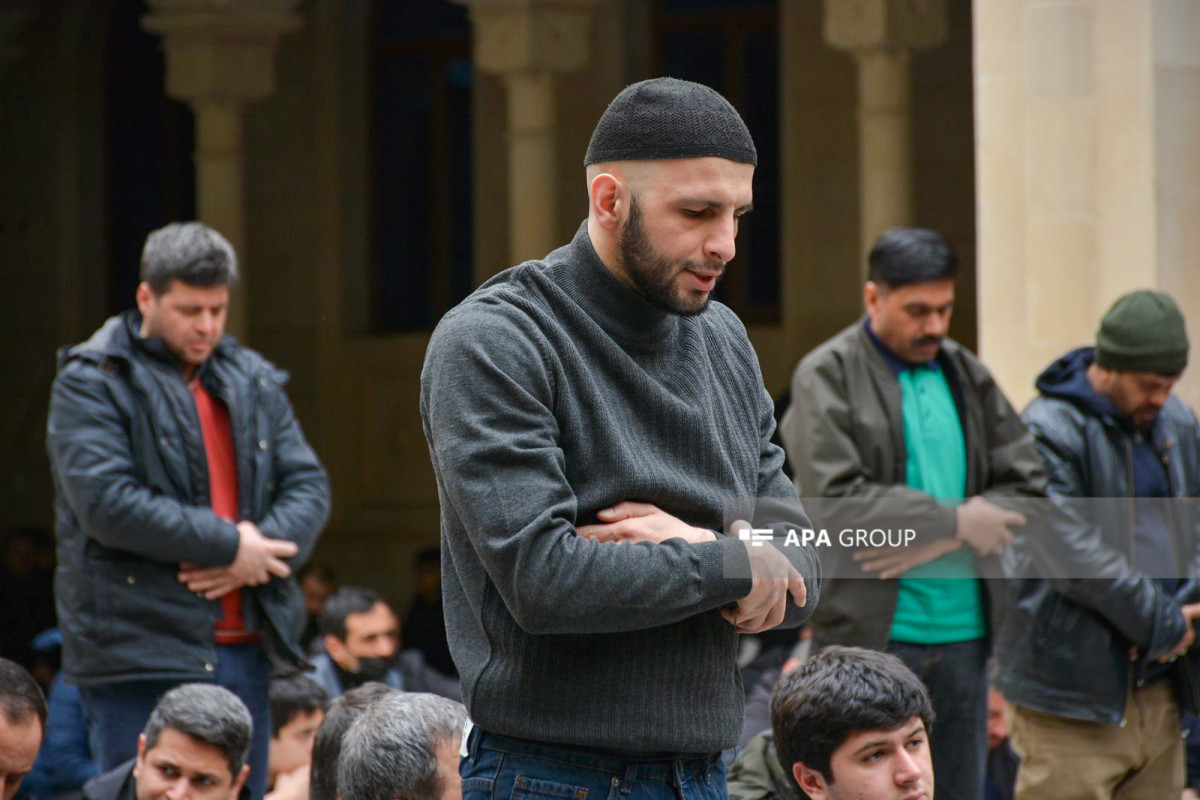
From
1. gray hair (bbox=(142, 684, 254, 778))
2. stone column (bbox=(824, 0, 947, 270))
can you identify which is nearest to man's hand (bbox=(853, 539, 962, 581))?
gray hair (bbox=(142, 684, 254, 778))

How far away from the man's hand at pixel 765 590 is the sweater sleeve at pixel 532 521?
24 mm

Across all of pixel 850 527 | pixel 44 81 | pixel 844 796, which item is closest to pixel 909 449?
pixel 850 527

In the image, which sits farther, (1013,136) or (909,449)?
(1013,136)

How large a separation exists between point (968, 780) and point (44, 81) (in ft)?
36.7

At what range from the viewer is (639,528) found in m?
2.26

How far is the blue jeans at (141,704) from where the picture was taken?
4402 mm

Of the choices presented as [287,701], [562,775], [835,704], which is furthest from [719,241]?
[287,701]

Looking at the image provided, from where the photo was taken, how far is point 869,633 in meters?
4.38

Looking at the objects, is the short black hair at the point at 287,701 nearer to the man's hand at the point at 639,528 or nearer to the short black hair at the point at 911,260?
the short black hair at the point at 911,260

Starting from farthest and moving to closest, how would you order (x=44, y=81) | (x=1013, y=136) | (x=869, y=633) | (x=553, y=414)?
(x=44, y=81), (x=1013, y=136), (x=869, y=633), (x=553, y=414)

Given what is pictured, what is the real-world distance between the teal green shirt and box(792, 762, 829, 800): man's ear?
0.99 m

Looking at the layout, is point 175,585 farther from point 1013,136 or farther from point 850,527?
point 1013,136

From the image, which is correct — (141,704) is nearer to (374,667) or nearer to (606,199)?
(374,667)

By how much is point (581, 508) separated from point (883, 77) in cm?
770
